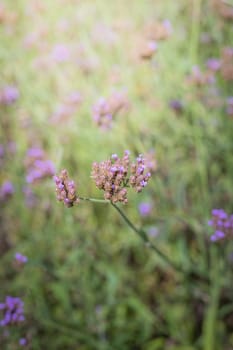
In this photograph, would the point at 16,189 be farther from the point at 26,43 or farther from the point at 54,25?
the point at 54,25

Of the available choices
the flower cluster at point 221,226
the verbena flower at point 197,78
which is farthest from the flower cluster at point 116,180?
the verbena flower at point 197,78

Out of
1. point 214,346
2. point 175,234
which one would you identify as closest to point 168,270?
point 175,234

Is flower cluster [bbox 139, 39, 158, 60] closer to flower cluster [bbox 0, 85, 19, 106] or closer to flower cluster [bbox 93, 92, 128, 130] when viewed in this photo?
flower cluster [bbox 93, 92, 128, 130]

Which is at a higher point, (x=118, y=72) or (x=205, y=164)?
(x=118, y=72)

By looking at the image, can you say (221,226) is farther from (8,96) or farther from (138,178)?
(8,96)

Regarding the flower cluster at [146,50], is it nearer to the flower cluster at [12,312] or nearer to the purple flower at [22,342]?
the flower cluster at [12,312]

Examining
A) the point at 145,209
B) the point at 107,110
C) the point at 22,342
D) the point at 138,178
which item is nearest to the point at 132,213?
the point at 145,209
